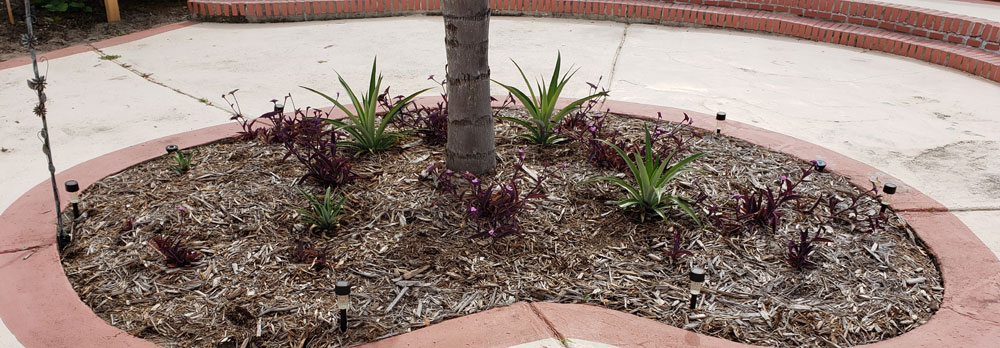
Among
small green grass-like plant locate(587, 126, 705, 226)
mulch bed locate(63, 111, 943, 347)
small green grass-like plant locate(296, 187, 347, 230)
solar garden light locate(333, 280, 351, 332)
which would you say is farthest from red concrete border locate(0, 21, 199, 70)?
small green grass-like plant locate(587, 126, 705, 226)

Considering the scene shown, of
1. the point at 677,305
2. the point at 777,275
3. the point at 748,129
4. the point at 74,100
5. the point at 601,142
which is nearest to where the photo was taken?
the point at 677,305

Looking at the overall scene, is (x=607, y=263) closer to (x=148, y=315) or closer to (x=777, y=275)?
(x=777, y=275)

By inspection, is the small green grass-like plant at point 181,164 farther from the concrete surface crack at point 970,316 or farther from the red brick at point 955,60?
the red brick at point 955,60

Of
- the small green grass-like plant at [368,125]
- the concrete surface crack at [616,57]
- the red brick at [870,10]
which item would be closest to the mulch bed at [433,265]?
the small green grass-like plant at [368,125]

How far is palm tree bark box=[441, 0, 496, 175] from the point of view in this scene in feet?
10.8

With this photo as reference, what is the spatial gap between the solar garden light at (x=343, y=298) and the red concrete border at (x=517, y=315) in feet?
0.45

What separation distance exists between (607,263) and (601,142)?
1016 millimetres

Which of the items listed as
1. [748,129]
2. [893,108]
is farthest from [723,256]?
Result: [893,108]

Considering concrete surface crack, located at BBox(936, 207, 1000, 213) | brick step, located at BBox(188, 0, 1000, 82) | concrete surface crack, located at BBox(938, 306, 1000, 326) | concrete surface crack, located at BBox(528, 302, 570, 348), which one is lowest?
concrete surface crack, located at BBox(528, 302, 570, 348)

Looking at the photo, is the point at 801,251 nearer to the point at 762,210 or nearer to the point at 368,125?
the point at 762,210

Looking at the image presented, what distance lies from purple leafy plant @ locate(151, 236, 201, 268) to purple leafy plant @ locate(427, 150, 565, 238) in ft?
3.70

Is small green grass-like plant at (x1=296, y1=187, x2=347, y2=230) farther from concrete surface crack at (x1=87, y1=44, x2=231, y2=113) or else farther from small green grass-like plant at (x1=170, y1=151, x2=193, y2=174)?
concrete surface crack at (x1=87, y1=44, x2=231, y2=113)

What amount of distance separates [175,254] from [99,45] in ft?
14.3

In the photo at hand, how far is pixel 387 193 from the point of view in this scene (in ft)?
11.5
